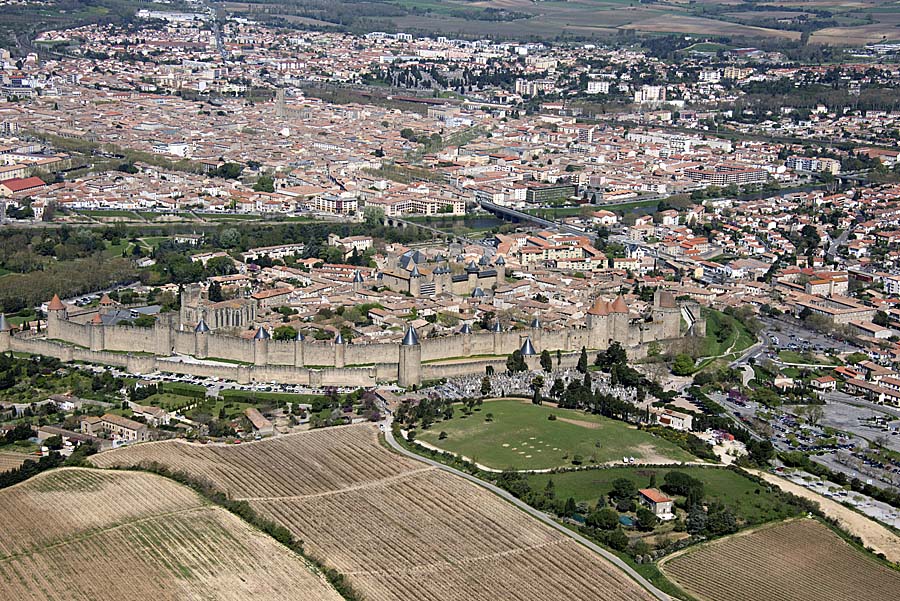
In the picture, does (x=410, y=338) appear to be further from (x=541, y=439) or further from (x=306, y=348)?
(x=541, y=439)

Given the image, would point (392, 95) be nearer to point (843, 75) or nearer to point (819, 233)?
point (843, 75)

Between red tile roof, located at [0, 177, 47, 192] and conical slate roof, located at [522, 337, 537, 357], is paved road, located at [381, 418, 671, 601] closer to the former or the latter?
conical slate roof, located at [522, 337, 537, 357]

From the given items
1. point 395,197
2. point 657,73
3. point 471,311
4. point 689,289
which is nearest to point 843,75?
point 657,73

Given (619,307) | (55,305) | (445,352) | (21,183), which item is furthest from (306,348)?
(21,183)

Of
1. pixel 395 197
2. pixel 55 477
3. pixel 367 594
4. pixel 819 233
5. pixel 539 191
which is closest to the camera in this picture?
pixel 367 594

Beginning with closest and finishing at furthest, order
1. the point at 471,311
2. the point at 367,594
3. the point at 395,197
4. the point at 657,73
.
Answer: the point at 367,594, the point at 471,311, the point at 395,197, the point at 657,73

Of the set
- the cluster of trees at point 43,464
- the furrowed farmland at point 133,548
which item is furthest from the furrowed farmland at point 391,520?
the furrowed farmland at point 133,548
